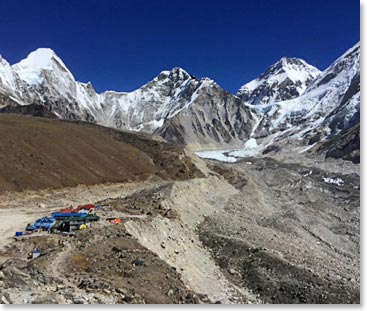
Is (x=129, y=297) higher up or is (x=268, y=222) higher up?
(x=268, y=222)

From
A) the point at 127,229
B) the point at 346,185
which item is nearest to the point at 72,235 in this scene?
the point at 127,229

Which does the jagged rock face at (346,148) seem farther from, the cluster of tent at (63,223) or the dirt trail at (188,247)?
the cluster of tent at (63,223)

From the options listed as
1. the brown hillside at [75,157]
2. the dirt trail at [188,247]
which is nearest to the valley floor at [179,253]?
the dirt trail at [188,247]

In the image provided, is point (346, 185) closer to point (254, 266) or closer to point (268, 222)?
point (268, 222)

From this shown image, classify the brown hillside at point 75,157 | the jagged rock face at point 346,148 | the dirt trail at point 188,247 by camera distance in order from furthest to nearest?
the jagged rock face at point 346,148, the brown hillside at point 75,157, the dirt trail at point 188,247

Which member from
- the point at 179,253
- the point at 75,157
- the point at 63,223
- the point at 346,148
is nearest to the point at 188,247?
the point at 179,253

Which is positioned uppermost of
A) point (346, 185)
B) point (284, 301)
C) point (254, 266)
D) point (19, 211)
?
point (346, 185)

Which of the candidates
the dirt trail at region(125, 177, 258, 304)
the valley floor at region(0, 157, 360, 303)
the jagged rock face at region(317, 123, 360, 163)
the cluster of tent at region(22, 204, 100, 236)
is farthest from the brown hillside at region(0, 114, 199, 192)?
the jagged rock face at region(317, 123, 360, 163)
